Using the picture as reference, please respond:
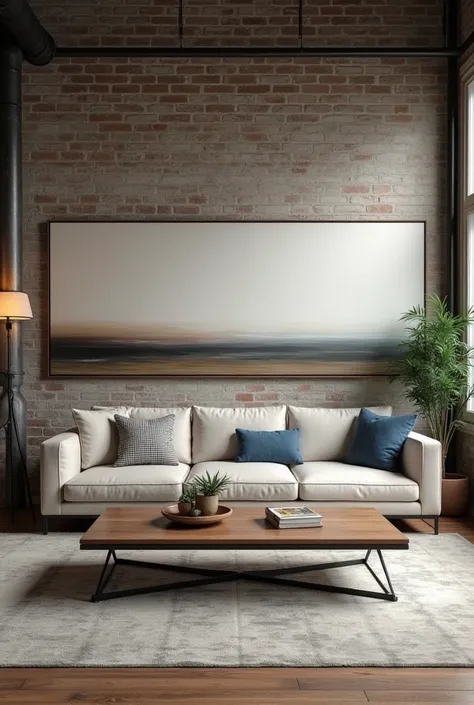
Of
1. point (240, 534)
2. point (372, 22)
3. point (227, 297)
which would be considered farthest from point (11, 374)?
point (372, 22)

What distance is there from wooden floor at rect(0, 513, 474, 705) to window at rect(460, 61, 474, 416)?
150 inches

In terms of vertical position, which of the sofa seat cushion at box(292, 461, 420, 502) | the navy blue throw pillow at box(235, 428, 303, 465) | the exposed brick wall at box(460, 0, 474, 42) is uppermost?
the exposed brick wall at box(460, 0, 474, 42)

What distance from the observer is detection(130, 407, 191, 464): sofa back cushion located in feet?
20.7

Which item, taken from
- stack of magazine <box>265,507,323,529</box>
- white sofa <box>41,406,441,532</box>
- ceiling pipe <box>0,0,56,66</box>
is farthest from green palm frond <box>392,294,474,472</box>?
ceiling pipe <box>0,0,56,66</box>

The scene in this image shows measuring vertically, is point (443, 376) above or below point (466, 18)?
below

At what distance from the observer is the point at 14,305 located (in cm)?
611

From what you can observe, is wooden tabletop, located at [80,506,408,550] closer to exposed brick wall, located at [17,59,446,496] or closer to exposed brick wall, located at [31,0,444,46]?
exposed brick wall, located at [17,59,446,496]

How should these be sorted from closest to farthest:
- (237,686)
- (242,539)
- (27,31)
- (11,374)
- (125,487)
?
(237,686) < (242,539) < (125,487) < (27,31) < (11,374)

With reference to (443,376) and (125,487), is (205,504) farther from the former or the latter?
(443,376)

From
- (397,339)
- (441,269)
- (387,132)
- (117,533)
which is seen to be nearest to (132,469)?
(117,533)

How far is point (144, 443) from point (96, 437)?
410 millimetres

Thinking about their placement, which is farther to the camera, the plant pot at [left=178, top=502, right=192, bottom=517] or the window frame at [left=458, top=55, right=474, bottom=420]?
the window frame at [left=458, top=55, right=474, bottom=420]

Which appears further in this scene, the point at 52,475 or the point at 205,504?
the point at 52,475

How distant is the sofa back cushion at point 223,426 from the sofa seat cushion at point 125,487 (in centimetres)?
70
